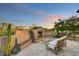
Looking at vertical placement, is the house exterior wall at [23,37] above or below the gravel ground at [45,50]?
above

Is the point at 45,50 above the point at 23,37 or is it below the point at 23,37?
→ below

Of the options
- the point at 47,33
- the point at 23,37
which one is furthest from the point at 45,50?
the point at 23,37

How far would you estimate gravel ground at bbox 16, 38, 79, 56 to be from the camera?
174 cm

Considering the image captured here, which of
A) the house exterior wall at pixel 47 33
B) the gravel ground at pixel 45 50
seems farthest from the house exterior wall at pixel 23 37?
the house exterior wall at pixel 47 33

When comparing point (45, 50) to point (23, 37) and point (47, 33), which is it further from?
point (23, 37)

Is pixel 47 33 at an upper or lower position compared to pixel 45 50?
upper

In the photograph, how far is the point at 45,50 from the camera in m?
1.76

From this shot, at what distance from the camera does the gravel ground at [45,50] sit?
68.7 inches

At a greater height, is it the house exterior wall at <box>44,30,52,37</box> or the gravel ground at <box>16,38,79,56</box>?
the house exterior wall at <box>44,30,52,37</box>

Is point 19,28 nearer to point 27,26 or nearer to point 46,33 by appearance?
point 27,26

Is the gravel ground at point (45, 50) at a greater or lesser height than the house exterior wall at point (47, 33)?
lesser

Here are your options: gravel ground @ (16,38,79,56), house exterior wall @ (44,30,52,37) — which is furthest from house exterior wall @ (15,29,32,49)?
house exterior wall @ (44,30,52,37)

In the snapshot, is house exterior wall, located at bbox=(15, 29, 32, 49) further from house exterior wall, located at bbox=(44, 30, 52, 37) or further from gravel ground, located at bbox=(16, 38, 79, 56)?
house exterior wall, located at bbox=(44, 30, 52, 37)

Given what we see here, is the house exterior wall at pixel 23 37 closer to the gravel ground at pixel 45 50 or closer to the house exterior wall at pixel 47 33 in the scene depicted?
the gravel ground at pixel 45 50
